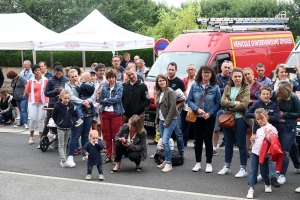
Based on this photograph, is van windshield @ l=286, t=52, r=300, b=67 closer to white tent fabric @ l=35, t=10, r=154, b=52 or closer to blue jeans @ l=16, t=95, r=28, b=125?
blue jeans @ l=16, t=95, r=28, b=125

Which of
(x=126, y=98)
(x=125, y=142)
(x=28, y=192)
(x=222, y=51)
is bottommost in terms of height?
(x=28, y=192)

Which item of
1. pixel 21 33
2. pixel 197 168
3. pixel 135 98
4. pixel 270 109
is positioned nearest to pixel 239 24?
pixel 135 98

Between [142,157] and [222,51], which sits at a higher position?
[222,51]

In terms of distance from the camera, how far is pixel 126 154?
32.1ft

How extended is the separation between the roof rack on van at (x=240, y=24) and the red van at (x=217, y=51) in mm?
219

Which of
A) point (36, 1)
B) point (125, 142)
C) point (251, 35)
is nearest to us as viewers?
point (125, 142)

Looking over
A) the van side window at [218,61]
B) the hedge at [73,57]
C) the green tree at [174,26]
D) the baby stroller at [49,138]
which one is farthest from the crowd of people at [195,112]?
the green tree at [174,26]

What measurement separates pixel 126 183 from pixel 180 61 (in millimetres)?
5218

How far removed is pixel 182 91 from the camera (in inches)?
421

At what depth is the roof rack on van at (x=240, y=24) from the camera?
1448cm

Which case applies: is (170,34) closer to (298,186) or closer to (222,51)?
(222,51)

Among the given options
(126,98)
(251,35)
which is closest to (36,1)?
(251,35)

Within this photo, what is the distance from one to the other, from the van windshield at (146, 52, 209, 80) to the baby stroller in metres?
3.11

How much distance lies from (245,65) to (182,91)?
4.00 m
